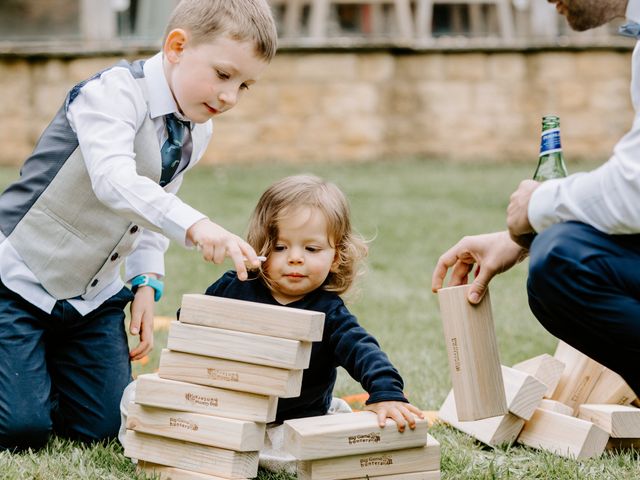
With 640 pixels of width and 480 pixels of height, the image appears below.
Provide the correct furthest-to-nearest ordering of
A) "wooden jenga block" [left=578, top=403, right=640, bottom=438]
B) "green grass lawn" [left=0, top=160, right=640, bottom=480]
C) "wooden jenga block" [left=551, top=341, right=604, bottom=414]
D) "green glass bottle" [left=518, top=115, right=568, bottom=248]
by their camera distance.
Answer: "wooden jenga block" [left=551, top=341, right=604, bottom=414] < "wooden jenga block" [left=578, top=403, right=640, bottom=438] < "green grass lawn" [left=0, top=160, right=640, bottom=480] < "green glass bottle" [left=518, top=115, right=568, bottom=248]

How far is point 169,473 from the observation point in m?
2.48

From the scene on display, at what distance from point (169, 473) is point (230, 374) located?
1.07 feet

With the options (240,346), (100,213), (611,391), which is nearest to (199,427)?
(240,346)

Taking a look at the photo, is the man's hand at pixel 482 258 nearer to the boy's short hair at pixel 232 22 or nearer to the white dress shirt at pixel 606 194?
the white dress shirt at pixel 606 194

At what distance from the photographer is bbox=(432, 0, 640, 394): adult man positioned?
7.16 feet

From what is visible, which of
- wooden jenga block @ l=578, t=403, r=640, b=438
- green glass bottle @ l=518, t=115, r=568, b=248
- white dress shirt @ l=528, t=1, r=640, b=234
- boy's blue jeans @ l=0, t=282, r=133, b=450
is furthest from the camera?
boy's blue jeans @ l=0, t=282, r=133, b=450

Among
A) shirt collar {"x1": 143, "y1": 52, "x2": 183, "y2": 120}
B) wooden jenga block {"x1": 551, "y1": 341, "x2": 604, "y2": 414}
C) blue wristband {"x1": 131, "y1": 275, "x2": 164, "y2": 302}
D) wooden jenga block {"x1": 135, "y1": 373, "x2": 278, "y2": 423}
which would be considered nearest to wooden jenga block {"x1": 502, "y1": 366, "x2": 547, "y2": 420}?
wooden jenga block {"x1": 551, "y1": 341, "x2": 604, "y2": 414}

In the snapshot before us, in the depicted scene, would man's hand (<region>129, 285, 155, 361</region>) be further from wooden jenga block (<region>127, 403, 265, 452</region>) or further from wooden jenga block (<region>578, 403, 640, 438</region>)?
wooden jenga block (<region>578, 403, 640, 438</region>)

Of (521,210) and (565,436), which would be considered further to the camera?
(565,436)

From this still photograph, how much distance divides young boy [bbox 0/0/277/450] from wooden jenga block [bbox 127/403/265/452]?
1.63 feet

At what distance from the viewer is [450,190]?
9.27m

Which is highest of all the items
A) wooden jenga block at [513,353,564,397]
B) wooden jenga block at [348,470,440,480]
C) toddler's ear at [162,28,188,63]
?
toddler's ear at [162,28,188,63]

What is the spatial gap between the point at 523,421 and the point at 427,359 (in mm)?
1105

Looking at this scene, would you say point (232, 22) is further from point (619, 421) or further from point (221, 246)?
A: point (619, 421)
